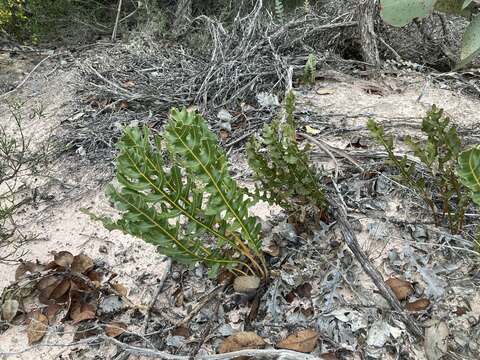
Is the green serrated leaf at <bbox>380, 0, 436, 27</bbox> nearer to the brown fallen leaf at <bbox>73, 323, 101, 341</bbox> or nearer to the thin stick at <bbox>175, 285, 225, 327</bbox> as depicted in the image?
the thin stick at <bbox>175, 285, 225, 327</bbox>

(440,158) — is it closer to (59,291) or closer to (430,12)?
(430,12)

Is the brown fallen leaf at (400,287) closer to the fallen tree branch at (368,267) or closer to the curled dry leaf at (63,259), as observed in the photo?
the fallen tree branch at (368,267)

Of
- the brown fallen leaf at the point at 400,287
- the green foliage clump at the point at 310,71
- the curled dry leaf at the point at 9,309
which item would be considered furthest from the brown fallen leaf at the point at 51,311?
the green foliage clump at the point at 310,71

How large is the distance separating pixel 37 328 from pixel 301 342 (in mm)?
1036

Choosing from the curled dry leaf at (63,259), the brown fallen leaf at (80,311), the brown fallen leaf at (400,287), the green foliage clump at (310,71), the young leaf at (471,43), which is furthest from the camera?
the green foliage clump at (310,71)

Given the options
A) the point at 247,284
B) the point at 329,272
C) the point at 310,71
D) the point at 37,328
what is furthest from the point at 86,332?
the point at 310,71

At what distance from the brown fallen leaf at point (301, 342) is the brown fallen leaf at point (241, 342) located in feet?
0.23

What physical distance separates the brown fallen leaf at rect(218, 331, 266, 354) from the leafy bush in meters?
1.03

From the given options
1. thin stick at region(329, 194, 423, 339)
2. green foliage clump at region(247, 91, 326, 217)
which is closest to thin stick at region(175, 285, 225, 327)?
green foliage clump at region(247, 91, 326, 217)

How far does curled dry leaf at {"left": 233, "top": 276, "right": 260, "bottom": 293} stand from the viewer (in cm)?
173

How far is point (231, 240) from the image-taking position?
171 cm

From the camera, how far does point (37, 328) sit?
182cm

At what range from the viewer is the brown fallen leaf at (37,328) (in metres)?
1.79

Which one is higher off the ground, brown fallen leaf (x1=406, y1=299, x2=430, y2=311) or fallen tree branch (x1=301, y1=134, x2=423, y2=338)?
fallen tree branch (x1=301, y1=134, x2=423, y2=338)
